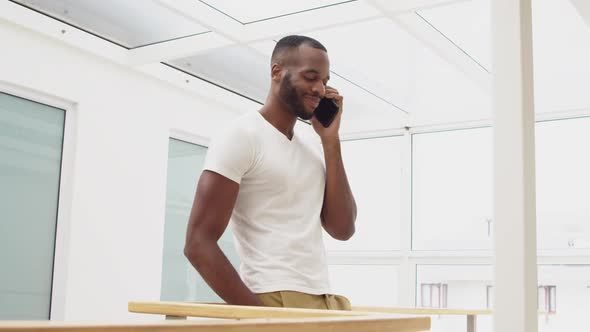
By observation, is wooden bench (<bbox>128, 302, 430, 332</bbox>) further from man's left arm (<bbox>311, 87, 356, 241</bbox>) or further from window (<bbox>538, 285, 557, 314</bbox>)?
window (<bbox>538, 285, 557, 314</bbox>)

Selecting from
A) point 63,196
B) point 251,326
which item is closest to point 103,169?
point 63,196

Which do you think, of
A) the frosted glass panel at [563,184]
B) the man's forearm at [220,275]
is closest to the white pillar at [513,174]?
the man's forearm at [220,275]

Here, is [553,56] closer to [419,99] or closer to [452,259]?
[419,99]

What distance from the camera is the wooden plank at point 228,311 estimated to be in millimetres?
917

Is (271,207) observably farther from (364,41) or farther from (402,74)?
(402,74)

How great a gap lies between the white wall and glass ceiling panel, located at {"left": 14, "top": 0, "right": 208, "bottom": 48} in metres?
0.16

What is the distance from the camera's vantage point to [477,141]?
570 cm

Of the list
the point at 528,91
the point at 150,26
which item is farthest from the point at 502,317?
the point at 150,26

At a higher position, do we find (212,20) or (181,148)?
(212,20)

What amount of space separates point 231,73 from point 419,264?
2074mm

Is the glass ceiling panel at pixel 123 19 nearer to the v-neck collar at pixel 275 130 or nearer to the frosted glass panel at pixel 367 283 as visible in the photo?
the v-neck collar at pixel 275 130

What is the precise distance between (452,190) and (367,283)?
1.02 metres

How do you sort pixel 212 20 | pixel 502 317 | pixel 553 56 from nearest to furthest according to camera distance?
1. pixel 502 317
2. pixel 212 20
3. pixel 553 56

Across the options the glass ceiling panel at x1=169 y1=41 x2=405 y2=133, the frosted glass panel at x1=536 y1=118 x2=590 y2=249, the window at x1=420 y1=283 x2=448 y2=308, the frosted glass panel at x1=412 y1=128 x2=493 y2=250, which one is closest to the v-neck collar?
the glass ceiling panel at x1=169 y1=41 x2=405 y2=133
